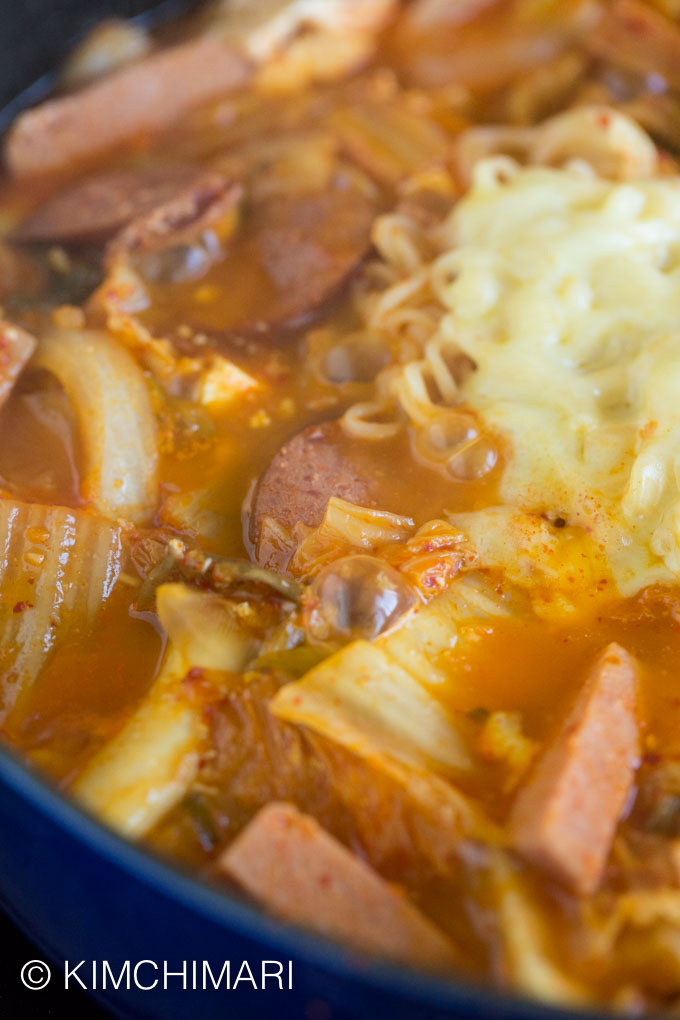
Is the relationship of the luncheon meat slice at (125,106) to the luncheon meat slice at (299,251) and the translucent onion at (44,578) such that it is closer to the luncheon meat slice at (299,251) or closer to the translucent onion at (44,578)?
the luncheon meat slice at (299,251)

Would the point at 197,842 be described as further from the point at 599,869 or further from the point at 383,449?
the point at 383,449

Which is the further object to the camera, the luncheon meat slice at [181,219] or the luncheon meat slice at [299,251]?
the luncheon meat slice at [181,219]

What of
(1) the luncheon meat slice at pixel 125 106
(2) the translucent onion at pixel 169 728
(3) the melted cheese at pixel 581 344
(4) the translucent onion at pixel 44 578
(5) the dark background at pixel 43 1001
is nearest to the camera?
(2) the translucent onion at pixel 169 728

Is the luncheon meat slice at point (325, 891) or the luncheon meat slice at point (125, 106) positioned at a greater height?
the luncheon meat slice at point (125, 106)

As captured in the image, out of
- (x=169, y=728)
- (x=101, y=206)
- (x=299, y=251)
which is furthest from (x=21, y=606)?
(x=101, y=206)

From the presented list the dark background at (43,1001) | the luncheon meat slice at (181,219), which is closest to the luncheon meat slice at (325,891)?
the dark background at (43,1001)

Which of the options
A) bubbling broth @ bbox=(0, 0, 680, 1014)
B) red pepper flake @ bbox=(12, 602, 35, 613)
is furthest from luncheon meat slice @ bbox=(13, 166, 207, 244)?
red pepper flake @ bbox=(12, 602, 35, 613)

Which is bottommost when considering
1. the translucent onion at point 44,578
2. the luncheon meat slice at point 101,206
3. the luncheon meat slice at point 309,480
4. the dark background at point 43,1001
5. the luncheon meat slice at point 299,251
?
the dark background at point 43,1001
